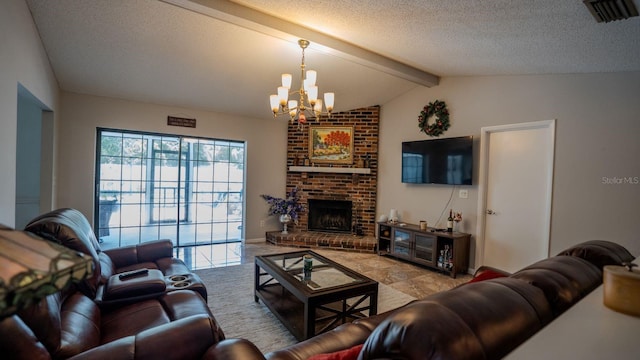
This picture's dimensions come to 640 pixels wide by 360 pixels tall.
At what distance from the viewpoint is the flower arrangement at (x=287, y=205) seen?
5.53 metres

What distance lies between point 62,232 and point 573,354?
2.33 meters

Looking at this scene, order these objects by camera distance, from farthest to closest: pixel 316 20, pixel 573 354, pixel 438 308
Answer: pixel 316 20 < pixel 438 308 < pixel 573 354

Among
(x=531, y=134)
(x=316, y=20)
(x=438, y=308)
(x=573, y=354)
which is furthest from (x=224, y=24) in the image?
(x=531, y=134)

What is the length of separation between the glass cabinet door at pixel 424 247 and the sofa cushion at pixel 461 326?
3439 millimetres

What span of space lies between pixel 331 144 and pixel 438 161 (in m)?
2.04

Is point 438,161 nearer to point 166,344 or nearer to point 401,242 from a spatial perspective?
point 401,242

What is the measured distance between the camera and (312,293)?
2215 mm

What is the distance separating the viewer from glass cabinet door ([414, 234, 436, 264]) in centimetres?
417

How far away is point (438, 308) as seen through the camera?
74cm

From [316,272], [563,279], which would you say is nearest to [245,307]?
[316,272]

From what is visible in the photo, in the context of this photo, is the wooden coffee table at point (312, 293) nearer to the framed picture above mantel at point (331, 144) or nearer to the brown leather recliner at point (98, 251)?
the brown leather recliner at point (98, 251)

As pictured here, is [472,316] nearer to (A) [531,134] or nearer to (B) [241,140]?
(A) [531,134]

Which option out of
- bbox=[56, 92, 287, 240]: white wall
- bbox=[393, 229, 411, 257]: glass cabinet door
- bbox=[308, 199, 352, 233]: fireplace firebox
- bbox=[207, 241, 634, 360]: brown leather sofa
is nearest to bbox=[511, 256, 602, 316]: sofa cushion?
bbox=[207, 241, 634, 360]: brown leather sofa

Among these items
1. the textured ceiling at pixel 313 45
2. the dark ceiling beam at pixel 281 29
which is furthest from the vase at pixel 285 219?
the dark ceiling beam at pixel 281 29
